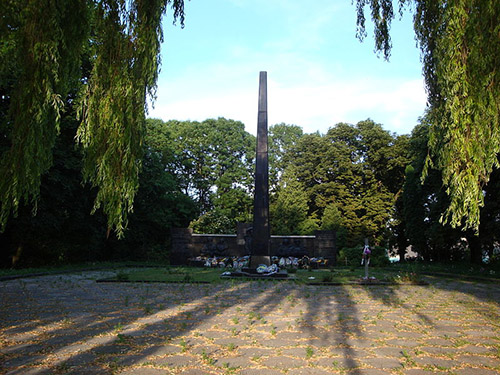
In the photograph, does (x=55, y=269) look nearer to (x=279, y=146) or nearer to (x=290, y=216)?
Result: (x=290, y=216)

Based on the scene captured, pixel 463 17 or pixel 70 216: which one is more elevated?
pixel 463 17

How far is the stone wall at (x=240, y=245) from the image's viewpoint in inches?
812

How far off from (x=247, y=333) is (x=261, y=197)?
10.6m

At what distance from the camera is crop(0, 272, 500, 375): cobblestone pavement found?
3740mm

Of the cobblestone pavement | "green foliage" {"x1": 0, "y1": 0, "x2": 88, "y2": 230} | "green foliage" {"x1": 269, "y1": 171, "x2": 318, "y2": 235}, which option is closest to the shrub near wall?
"green foliage" {"x1": 269, "y1": 171, "x2": 318, "y2": 235}

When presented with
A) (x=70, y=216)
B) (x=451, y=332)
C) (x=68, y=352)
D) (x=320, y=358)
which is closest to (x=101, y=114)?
(x=68, y=352)

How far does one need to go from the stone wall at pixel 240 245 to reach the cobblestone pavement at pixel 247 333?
11.6m

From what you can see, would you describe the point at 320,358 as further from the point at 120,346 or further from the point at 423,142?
the point at 423,142

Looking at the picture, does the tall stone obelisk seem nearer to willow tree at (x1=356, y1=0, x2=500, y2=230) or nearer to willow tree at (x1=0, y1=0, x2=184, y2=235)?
willow tree at (x1=0, y1=0, x2=184, y2=235)

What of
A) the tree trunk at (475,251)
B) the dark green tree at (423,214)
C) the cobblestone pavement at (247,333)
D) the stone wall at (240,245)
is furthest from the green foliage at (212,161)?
the cobblestone pavement at (247,333)

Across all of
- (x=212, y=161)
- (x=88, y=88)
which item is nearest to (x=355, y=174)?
(x=212, y=161)

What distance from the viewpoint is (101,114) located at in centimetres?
416

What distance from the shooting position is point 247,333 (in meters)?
5.10

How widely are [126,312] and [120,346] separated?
2317mm
